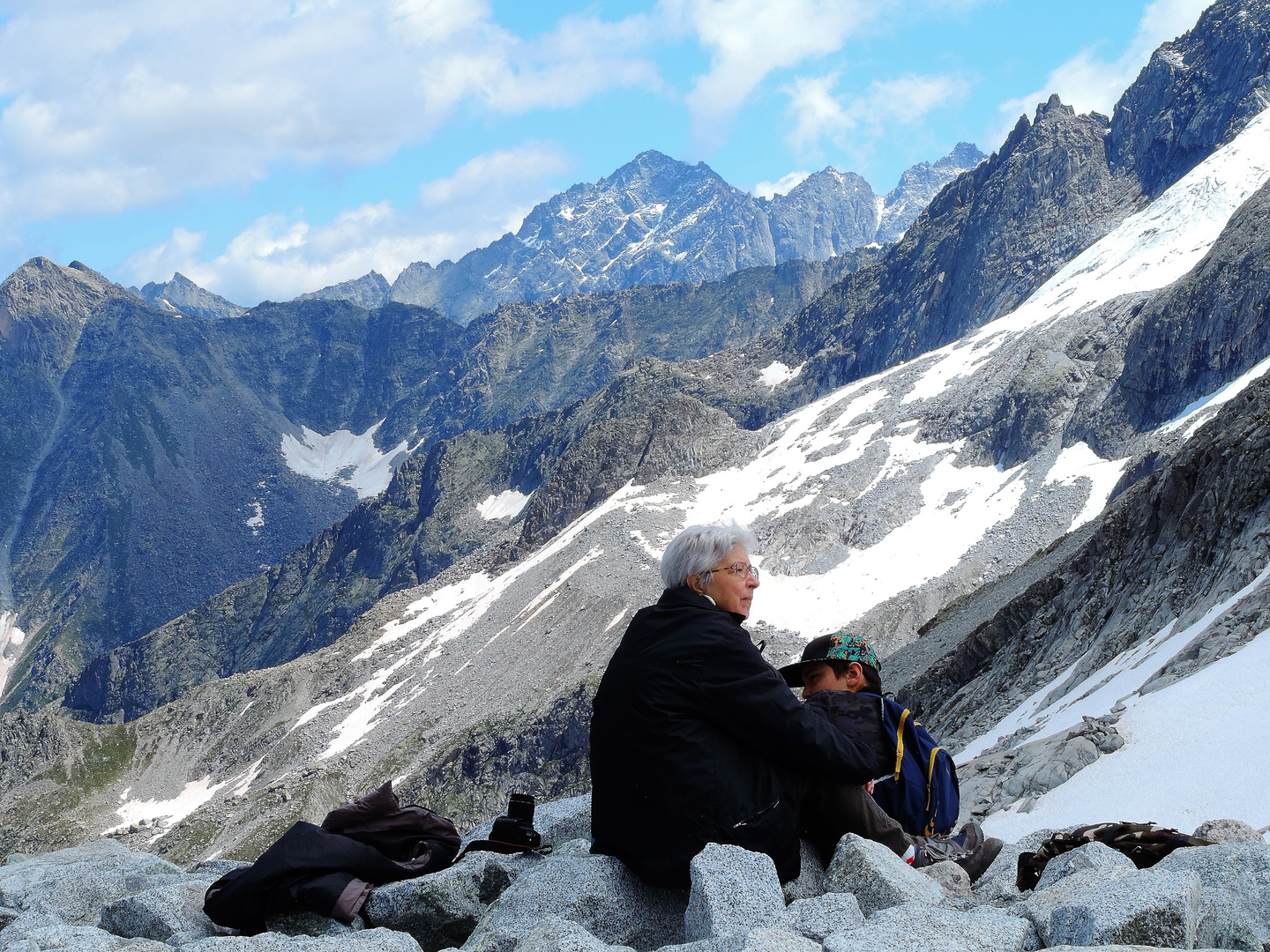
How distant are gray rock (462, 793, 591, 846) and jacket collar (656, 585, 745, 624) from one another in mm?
2885

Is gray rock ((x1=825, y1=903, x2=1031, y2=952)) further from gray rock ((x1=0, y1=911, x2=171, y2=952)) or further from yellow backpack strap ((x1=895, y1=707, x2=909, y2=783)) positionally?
gray rock ((x1=0, y1=911, x2=171, y2=952))

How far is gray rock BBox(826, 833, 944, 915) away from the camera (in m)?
6.26

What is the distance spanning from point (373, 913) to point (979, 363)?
100.0 m

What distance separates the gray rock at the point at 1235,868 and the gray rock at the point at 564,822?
15.5 feet

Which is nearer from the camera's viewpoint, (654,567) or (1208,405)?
(1208,405)

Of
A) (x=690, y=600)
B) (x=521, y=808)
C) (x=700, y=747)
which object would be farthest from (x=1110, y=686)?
(x=700, y=747)

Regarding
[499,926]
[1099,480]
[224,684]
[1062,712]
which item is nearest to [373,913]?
[499,926]

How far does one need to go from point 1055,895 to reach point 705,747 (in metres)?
2.26

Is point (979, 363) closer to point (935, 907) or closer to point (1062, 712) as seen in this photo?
point (1062, 712)

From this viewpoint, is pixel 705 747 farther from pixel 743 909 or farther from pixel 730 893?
pixel 743 909

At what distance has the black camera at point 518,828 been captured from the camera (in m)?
8.77

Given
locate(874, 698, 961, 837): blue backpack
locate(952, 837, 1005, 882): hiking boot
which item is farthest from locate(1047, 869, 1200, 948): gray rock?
locate(952, 837, 1005, 882): hiking boot

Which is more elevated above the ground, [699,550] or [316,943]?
[699,550]

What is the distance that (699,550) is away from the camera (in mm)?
7223
